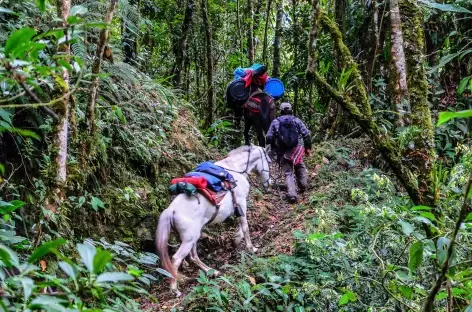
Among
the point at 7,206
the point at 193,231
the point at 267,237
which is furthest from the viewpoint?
the point at 267,237

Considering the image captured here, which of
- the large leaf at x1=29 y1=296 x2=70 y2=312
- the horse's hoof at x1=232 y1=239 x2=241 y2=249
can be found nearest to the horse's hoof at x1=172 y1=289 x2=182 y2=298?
the horse's hoof at x1=232 y1=239 x2=241 y2=249

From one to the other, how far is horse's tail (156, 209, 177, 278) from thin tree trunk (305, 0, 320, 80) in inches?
108

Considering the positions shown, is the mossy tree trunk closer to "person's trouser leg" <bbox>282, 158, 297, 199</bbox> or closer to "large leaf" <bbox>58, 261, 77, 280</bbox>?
"large leaf" <bbox>58, 261, 77, 280</bbox>

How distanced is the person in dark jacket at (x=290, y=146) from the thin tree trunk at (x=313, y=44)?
4274 millimetres

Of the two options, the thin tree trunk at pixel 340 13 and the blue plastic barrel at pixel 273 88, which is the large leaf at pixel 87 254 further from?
the thin tree trunk at pixel 340 13

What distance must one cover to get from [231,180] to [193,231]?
3.73 ft

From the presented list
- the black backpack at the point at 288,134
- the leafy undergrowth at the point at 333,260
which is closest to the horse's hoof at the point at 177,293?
the leafy undergrowth at the point at 333,260

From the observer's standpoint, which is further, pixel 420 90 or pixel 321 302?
pixel 321 302

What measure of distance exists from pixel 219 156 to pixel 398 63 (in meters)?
6.02

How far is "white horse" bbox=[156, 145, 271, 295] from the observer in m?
5.92

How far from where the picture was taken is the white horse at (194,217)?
5922mm

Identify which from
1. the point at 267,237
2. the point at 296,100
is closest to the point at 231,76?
the point at 296,100

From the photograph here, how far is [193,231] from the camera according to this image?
6.27 metres

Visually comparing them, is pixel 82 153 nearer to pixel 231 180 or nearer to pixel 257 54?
pixel 231 180
